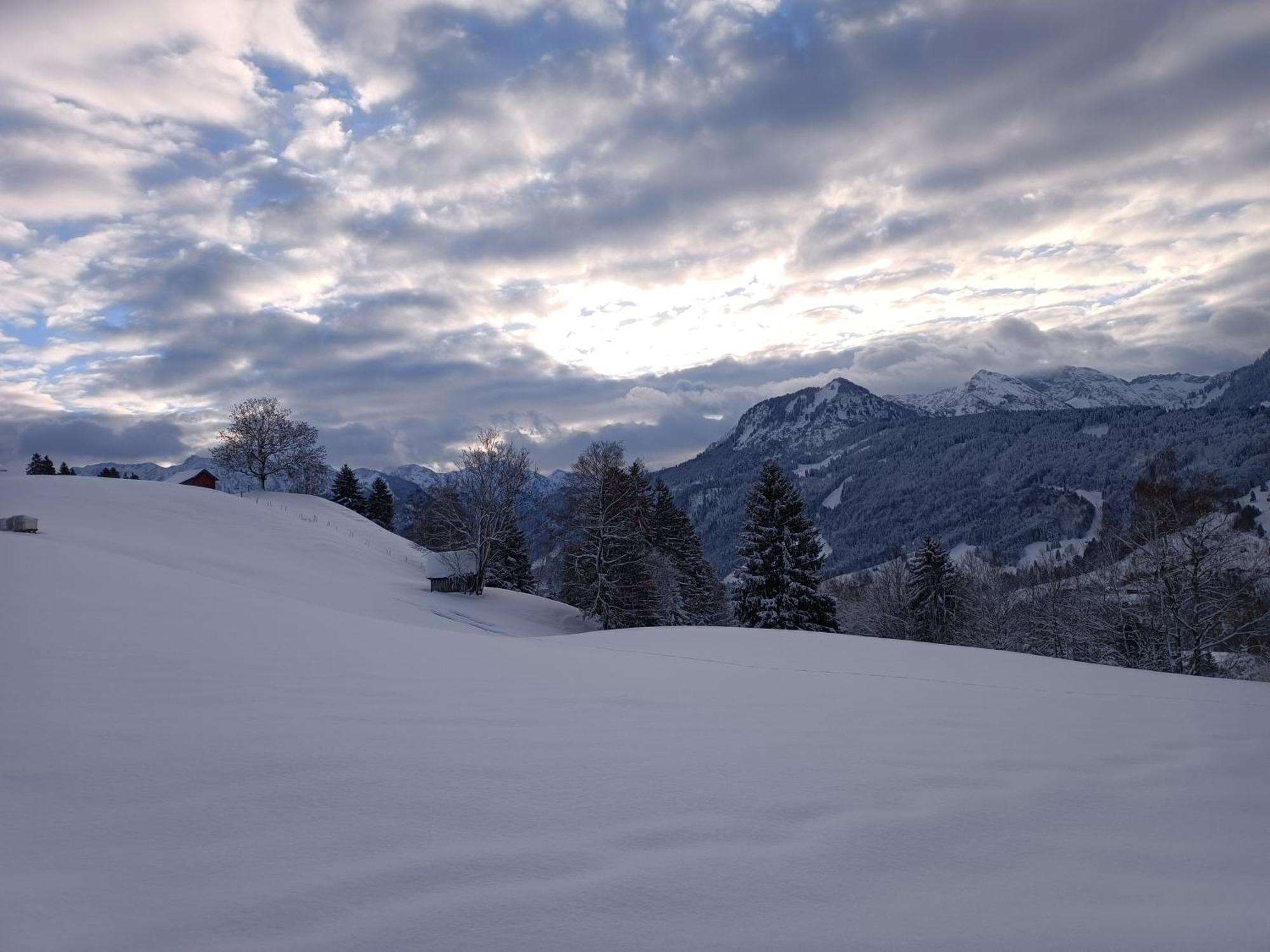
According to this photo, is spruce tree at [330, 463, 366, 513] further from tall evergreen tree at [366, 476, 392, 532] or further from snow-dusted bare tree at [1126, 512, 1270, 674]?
snow-dusted bare tree at [1126, 512, 1270, 674]

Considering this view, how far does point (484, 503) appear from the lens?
3844 centimetres

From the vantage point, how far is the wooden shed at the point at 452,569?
117ft

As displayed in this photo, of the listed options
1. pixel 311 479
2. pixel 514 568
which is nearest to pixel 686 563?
pixel 514 568

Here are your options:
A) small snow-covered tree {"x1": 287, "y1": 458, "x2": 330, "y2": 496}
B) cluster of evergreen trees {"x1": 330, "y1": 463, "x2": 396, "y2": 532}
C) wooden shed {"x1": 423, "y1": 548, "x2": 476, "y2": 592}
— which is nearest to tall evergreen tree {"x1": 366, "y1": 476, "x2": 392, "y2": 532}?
cluster of evergreen trees {"x1": 330, "y1": 463, "x2": 396, "y2": 532}

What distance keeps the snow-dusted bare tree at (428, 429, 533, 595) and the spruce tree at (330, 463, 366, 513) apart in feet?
114

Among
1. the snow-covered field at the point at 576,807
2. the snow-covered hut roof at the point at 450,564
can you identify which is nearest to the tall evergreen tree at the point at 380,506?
the snow-covered hut roof at the point at 450,564

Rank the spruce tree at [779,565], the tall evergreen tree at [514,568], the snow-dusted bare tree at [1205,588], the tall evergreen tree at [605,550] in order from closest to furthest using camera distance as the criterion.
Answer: the snow-dusted bare tree at [1205,588] < the spruce tree at [779,565] < the tall evergreen tree at [605,550] < the tall evergreen tree at [514,568]

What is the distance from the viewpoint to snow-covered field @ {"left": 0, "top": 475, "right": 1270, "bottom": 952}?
2.49 metres

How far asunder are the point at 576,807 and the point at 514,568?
4626 centimetres

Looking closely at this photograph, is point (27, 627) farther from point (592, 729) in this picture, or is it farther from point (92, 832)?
point (592, 729)

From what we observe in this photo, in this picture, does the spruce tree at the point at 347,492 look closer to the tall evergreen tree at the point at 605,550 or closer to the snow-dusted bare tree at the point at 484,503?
the snow-dusted bare tree at the point at 484,503

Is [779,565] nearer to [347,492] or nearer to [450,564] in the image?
[450,564]

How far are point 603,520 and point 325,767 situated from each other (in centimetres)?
2943

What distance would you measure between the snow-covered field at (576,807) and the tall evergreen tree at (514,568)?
36.1m
